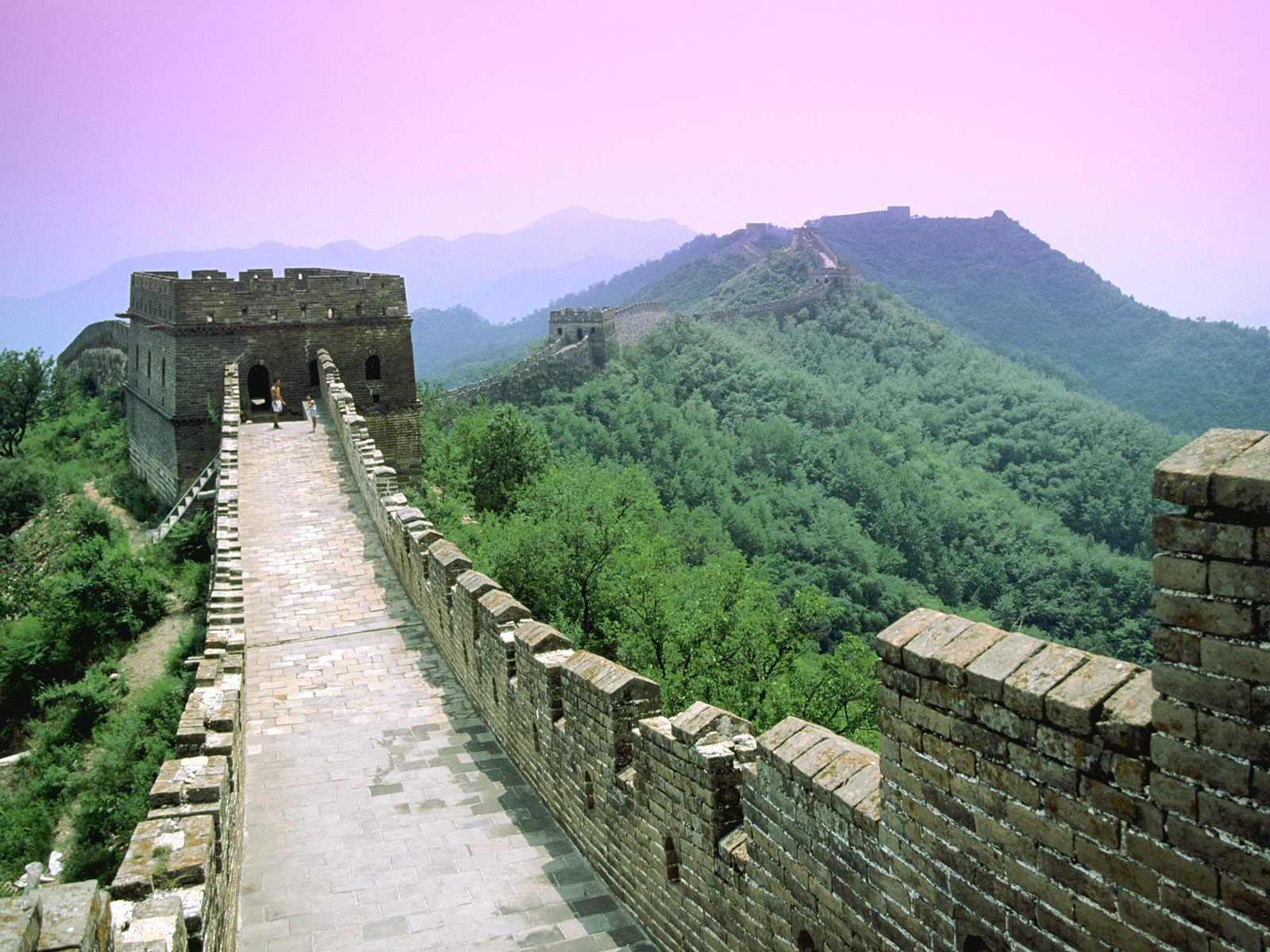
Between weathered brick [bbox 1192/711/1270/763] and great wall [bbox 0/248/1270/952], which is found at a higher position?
weathered brick [bbox 1192/711/1270/763]

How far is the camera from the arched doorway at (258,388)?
2178 centimetres

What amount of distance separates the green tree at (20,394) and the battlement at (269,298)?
15318 millimetres

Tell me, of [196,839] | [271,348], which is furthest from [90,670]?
[196,839]

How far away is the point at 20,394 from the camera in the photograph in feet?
115

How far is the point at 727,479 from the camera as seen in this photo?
156 feet

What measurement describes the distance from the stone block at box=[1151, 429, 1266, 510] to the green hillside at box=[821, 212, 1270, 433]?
63255 millimetres

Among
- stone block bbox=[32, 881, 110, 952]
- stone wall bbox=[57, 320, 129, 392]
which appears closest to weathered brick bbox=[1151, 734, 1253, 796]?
stone block bbox=[32, 881, 110, 952]

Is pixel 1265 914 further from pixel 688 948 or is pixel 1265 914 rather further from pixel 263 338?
pixel 263 338

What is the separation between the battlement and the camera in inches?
843

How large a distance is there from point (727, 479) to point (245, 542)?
115 feet

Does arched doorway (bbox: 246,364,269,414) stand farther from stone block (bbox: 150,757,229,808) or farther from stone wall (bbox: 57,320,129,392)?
stone block (bbox: 150,757,229,808)

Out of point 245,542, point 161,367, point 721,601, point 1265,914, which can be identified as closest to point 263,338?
point 161,367

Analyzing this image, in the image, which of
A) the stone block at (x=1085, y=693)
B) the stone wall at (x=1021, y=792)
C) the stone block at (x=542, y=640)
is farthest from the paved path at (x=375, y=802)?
the stone block at (x=1085, y=693)

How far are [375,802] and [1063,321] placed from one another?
350 ft
